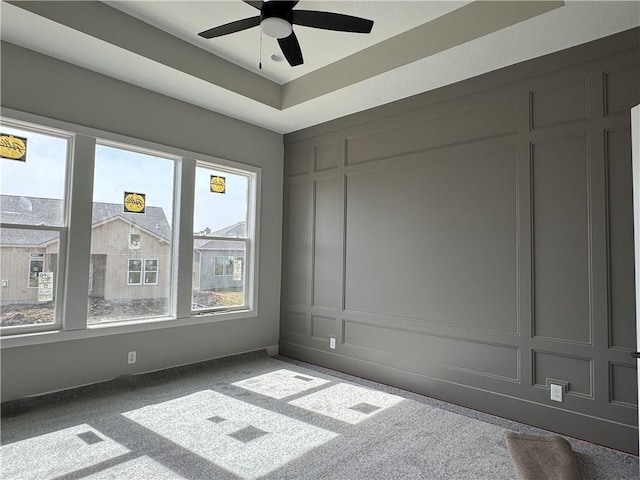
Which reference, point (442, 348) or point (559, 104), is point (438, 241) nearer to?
point (442, 348)

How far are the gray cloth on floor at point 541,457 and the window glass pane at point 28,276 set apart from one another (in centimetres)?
373

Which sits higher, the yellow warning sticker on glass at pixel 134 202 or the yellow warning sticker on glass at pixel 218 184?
the yellow warning sticker on glass at pixel 218 184

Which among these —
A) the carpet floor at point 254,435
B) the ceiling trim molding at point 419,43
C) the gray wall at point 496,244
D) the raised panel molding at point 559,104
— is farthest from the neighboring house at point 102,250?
the raised panel molding at point 559,104

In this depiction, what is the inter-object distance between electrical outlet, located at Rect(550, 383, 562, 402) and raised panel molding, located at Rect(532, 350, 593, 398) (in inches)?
2.0

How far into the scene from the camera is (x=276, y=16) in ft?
7.66

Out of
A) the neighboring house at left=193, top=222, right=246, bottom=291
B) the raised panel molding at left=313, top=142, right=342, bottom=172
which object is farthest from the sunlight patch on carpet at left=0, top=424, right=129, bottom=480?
the raised panel molding at left=313, top=142, right=342, bottom=172

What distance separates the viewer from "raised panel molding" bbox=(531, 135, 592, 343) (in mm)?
2926

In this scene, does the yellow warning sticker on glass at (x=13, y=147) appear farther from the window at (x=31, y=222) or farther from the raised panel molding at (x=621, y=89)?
the raised panel molding at (x=621, y=89)

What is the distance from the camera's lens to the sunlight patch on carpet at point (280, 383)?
371 centimetres

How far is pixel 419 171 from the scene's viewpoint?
12.9 feet

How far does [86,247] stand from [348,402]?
2737 millimetres

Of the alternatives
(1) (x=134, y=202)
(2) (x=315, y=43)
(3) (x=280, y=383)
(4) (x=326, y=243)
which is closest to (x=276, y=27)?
(2) (x=315, y=43)

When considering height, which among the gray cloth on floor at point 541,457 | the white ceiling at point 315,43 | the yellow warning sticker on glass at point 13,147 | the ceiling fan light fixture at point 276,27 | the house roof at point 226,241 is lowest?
the gray cloth on floor at point 541,457

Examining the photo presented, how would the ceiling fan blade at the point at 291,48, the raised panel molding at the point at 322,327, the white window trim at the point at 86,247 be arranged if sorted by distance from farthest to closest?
the raised panel molding at the point at 322,327 < the white window trim at the point at 86,247 < the ceiling fan blade at the point at 291,48
